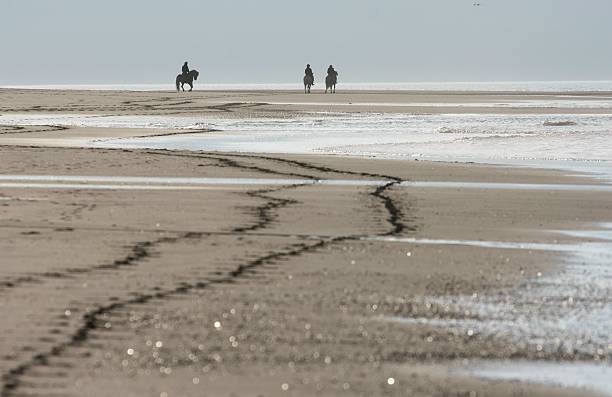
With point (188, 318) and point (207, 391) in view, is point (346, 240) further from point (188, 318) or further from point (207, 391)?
point (207, 391)

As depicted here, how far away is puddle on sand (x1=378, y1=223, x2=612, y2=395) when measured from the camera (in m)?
5.65

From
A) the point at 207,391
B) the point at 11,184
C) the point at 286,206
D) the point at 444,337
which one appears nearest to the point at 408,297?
the point at 444,337

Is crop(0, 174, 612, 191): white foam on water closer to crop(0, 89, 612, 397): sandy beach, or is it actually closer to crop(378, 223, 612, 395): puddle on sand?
crop(0, 89, 612, 397): sandy beach

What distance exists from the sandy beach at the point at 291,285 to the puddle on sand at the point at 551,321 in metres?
0.02

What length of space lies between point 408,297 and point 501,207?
5241 millimetres

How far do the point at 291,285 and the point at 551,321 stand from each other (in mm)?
1507

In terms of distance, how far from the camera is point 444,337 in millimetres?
6320

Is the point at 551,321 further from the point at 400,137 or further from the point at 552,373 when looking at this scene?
the point at 400,137

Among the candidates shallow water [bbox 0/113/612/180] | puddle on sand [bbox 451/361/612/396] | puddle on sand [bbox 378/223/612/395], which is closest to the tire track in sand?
puddle on sand [bbox 378/223/612/395]

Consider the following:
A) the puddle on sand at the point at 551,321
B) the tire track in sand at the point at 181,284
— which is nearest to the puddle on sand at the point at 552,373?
the puddle on sand at the point at 551,321

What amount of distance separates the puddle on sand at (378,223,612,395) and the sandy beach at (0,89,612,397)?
0.8 inches

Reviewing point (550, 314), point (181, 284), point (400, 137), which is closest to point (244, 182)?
point (181, 284)

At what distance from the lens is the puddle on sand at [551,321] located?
5.65 meters

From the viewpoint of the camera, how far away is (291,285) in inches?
301
